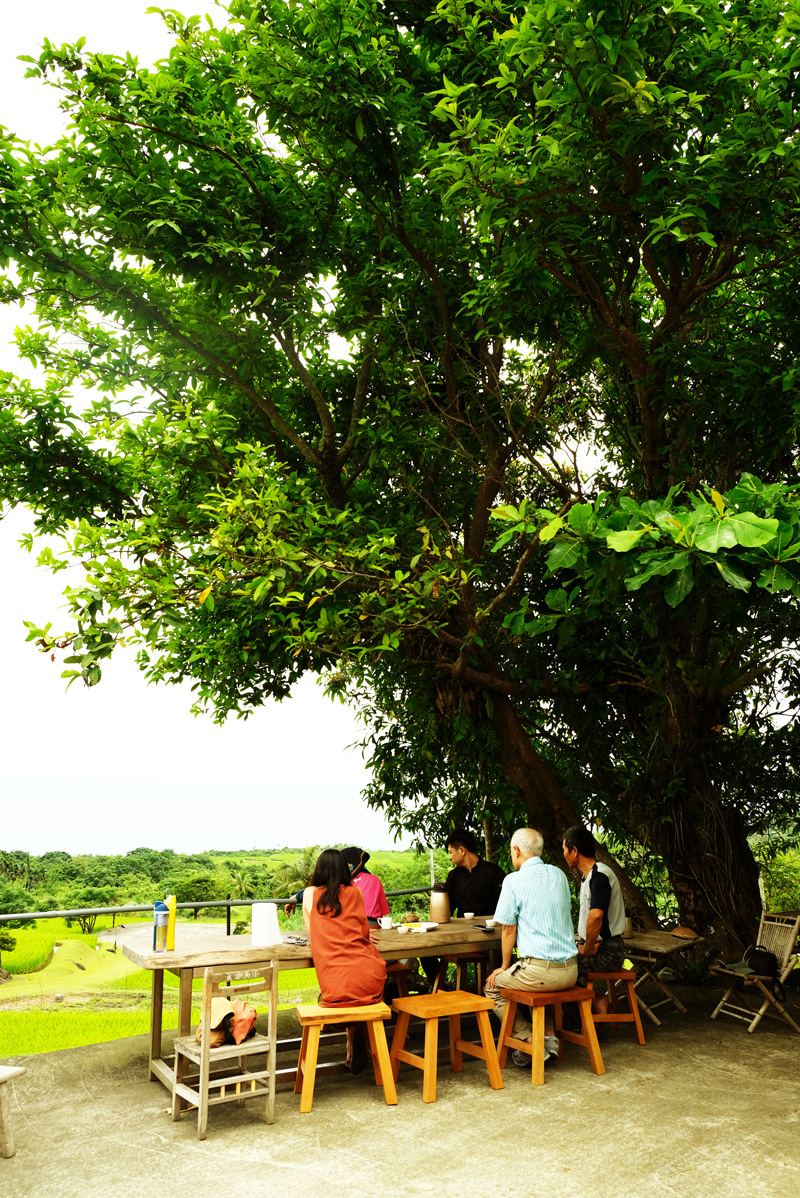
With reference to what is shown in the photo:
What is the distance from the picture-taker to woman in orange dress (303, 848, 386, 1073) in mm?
4047

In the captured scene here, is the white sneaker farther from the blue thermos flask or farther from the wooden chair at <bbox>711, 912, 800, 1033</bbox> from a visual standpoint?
the blue thermos flask

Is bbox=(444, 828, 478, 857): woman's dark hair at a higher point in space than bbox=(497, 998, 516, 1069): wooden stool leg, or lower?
higher

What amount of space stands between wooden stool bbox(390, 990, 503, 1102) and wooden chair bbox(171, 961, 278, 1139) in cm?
76

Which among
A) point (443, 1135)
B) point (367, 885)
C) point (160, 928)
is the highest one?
point (367, 885)

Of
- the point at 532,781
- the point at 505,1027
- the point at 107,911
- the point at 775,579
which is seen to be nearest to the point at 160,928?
the point at 107,911

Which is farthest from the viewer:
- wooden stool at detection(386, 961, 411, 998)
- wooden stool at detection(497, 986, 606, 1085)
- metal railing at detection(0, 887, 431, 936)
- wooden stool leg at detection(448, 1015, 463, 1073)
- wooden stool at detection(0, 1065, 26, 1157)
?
wooden stool at detection(386, 961, 411, 998)

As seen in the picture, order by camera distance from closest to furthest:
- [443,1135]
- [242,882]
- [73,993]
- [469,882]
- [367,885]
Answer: [443,1135] → [367,885] → [469,882] → [73,993] → [242,882]

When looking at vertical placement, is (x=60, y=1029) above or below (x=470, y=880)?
below

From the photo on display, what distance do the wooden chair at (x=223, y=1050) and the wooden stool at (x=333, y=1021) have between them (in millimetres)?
193

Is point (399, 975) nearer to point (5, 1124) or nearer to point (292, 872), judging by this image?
point (5, 1124)

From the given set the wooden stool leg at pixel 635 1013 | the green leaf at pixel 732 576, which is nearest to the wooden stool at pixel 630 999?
the wooden stool leg at pixel 635 1013

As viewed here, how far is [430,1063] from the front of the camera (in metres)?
4.09

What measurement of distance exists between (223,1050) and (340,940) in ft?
2.45

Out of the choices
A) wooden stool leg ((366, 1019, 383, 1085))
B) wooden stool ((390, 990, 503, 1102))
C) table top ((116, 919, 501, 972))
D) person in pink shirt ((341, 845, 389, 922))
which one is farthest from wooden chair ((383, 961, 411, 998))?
wooden stool leg ((366, 1019, 383, 1085))
